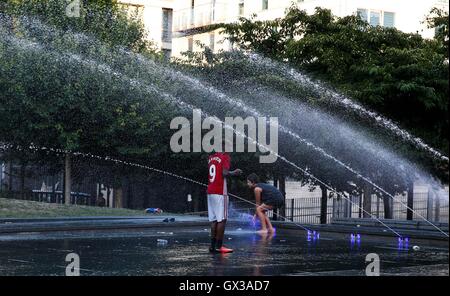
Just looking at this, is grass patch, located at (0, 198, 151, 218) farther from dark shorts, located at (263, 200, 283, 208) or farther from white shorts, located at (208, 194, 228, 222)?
white shorts, located at (208, 194, 228, 222)

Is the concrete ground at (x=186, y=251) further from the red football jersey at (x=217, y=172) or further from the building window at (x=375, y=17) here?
the building window at (x=375, y=17)

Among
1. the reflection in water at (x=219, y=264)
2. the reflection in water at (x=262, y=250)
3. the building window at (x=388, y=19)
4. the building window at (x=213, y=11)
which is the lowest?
the reflection in water at (x=262, y=250)

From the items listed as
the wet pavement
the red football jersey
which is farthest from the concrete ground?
the red football jersey

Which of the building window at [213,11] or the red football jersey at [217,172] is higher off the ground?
the building window at [213,11]

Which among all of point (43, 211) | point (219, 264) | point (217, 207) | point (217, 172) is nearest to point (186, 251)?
point (217, 207)

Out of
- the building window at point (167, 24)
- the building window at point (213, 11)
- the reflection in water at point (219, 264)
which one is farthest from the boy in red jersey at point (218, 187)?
the building window at point (167, 24)

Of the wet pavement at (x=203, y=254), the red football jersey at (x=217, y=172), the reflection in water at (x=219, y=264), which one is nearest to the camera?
the reflection in water at (x=219, y=264)

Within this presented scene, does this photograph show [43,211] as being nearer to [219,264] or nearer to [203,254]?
[203,254]

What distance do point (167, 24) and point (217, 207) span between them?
4947 centimetres

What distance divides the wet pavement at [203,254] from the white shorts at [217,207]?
648 mm

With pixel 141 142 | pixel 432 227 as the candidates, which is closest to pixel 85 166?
pixel 141 142

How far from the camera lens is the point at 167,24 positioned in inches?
2542

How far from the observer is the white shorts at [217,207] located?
1611 centimetres
